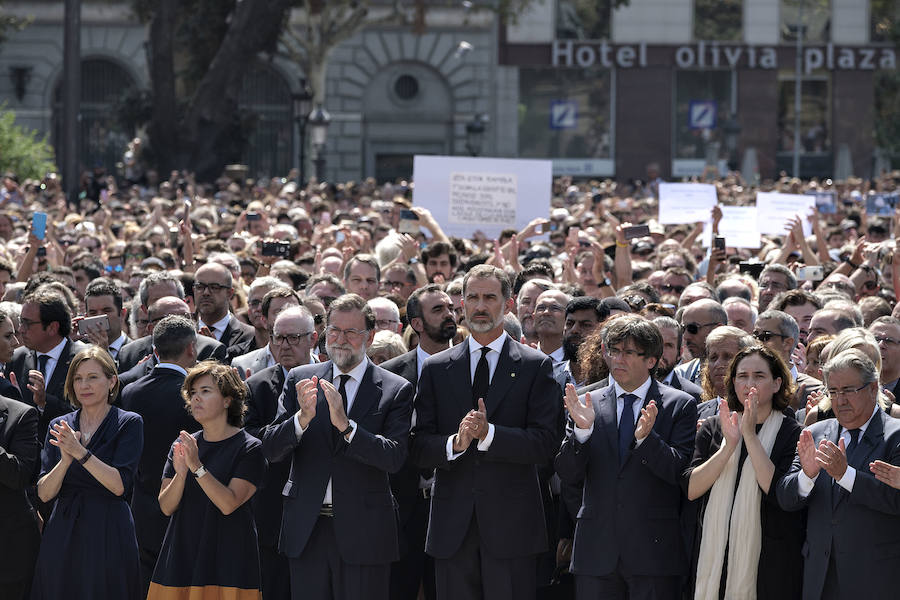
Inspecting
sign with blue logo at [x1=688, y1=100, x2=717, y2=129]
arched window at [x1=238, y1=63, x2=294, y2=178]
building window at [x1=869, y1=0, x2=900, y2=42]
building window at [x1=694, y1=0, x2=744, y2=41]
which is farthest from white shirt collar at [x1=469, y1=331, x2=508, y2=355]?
building window at [x1=869, y1=0, x2=900, y2=42]

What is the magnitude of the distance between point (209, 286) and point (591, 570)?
13.9 feet

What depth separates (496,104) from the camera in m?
50.1

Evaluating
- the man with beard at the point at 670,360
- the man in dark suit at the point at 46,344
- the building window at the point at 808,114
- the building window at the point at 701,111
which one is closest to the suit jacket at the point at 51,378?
the man in dark suit at the point at 46,344

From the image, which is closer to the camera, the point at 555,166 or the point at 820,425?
the point at 820,425

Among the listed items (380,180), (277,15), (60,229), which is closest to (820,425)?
(60,229)

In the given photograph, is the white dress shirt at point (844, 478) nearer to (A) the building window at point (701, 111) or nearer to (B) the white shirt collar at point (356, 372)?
(B) the white shirt collar at point (356, 372)

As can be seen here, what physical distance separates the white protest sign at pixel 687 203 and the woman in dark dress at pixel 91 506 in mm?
11477

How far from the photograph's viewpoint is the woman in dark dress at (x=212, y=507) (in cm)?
777

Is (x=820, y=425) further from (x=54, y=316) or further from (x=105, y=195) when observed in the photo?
(x=105, y=195)

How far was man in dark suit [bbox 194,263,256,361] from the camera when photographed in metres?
10.7

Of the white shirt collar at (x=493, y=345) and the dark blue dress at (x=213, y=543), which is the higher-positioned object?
the white shirt collar at (x=493, y=345)

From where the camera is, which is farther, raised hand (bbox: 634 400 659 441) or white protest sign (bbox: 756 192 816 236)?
white protest sign (bbox: 756 192 816 236)

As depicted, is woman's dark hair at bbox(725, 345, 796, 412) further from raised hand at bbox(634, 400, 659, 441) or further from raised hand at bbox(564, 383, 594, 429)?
raised hand at bbox(564, 383, 594, 429)

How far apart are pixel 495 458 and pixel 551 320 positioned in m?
2.33
